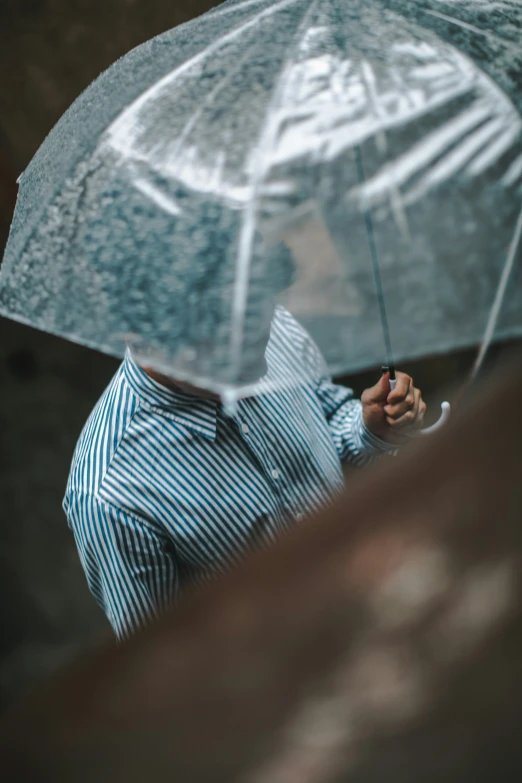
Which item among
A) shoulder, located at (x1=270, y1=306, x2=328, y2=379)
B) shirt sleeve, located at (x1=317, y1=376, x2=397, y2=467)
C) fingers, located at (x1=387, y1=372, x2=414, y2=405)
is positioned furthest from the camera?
shirt sleeve, located at (x1=317, y1=376, x2=397, y2=467)

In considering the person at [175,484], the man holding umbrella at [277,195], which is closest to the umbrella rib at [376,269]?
the man holding umbrella at [277,195]

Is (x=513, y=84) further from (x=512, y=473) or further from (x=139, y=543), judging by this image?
(x=139, y=543)

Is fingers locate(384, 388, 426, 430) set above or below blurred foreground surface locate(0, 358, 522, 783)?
below

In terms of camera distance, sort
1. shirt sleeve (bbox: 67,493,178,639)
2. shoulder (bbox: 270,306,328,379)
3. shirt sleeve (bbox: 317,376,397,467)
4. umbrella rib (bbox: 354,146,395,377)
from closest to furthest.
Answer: umbrella rib (bbox: 354,146,395,377) < shoulder (bbox: 270,306,328,379) < shirt sleeve (bbox: 67,493,178,639) < shirt sleeve (bbox: 317,376,397,467)

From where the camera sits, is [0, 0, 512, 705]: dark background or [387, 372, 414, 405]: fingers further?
[0, 0, 512, 705]: dark background

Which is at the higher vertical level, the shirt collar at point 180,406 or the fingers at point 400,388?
the fingers at point 400,388

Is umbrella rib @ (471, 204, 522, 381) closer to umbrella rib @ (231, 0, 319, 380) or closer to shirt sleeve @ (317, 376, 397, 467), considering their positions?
umbrella rib @ (231, 0, 319, 380)

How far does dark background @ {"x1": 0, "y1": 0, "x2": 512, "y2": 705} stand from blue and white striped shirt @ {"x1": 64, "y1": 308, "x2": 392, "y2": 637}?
1.04 m

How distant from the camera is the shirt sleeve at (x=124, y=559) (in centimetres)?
119

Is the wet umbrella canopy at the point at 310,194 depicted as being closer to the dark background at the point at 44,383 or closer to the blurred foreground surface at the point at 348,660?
the blurred foreground surface at the point at 348,660

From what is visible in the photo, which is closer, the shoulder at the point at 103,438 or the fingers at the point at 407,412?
the shoulder at the point at 103,438

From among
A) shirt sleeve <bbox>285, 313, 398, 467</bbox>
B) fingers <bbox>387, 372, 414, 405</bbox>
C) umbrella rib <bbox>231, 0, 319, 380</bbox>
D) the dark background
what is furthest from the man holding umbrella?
the dark background

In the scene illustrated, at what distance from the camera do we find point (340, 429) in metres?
1.63

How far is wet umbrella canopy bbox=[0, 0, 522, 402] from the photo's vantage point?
0.74m
